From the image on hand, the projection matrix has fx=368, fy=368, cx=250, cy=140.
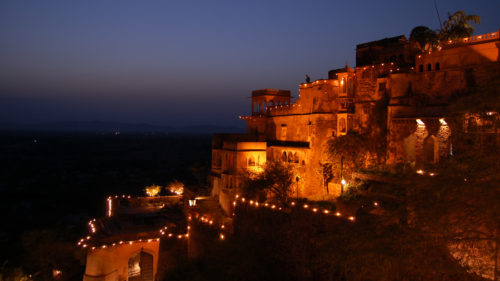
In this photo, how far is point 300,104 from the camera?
31000mm

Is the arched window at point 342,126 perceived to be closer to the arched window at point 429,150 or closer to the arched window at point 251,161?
the arched window at point 429,150

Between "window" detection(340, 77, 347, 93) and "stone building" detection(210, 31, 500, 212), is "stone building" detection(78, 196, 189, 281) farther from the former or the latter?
"window" detection(340, 77, 347, 93)

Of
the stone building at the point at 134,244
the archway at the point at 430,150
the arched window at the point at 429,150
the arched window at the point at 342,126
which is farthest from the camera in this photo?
the arched window at the point at 342,126

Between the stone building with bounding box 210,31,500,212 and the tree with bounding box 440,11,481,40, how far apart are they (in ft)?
11.4

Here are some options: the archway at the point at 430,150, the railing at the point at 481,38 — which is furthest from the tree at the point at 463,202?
the railing at the point at 481,38

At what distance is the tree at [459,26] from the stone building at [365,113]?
3.46 m

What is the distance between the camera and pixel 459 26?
24234mm

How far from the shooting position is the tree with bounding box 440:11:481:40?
2403cm

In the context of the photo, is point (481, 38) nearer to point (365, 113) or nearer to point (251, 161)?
point (365, 113)

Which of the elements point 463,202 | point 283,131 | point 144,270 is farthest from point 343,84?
point 144,270

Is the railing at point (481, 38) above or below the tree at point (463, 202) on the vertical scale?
above

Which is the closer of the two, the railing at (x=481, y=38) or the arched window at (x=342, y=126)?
A: the railing at (x=481, y=38)

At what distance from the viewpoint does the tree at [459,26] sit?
24031 millimetres

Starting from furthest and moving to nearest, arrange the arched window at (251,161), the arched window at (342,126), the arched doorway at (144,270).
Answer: the arched window at (251,161)
the arched doorway at (144,270)
the arched window at (342,126)
